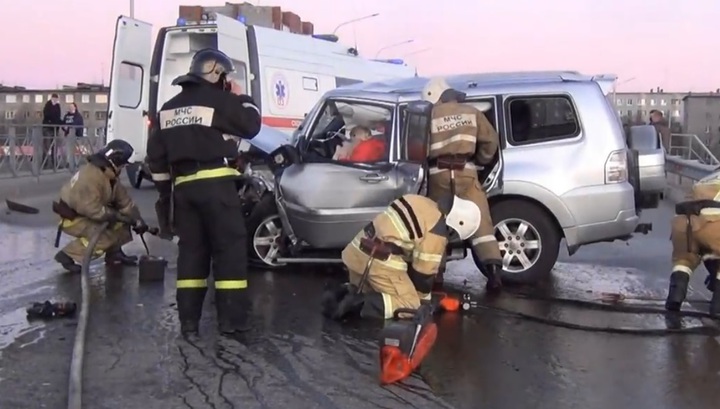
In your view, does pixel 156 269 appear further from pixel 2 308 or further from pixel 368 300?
pixel 368 300

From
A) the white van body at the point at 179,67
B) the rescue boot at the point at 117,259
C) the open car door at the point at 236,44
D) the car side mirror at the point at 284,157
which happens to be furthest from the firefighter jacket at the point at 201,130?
the white van body at the point at 179,67

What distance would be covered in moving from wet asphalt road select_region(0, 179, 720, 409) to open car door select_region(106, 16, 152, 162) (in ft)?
24.6

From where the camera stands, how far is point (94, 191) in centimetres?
907

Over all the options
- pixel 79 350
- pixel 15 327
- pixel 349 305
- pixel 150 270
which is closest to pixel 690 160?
pixel 150 270

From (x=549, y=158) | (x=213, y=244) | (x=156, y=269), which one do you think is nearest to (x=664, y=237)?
(x=549, y=158)

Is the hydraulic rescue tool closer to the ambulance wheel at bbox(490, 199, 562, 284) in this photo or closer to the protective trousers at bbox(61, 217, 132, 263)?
the protective trousers at bbox(61, 217, 132, 263)

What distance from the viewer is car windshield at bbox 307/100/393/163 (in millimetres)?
8711

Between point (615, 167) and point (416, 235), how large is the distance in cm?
262

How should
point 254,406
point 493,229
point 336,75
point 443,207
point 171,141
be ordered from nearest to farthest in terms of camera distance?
point 254,406 < point 171,141 < point 443,207 < point 493,229 < point 336,75

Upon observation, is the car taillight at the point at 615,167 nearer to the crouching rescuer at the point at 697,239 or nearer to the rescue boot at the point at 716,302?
the crouching rescuer at the point at 697,239

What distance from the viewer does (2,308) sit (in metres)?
7.57

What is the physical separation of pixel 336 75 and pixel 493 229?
37.3 ft

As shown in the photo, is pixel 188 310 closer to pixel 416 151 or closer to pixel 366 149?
pixel 416 151

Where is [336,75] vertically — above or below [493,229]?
above
